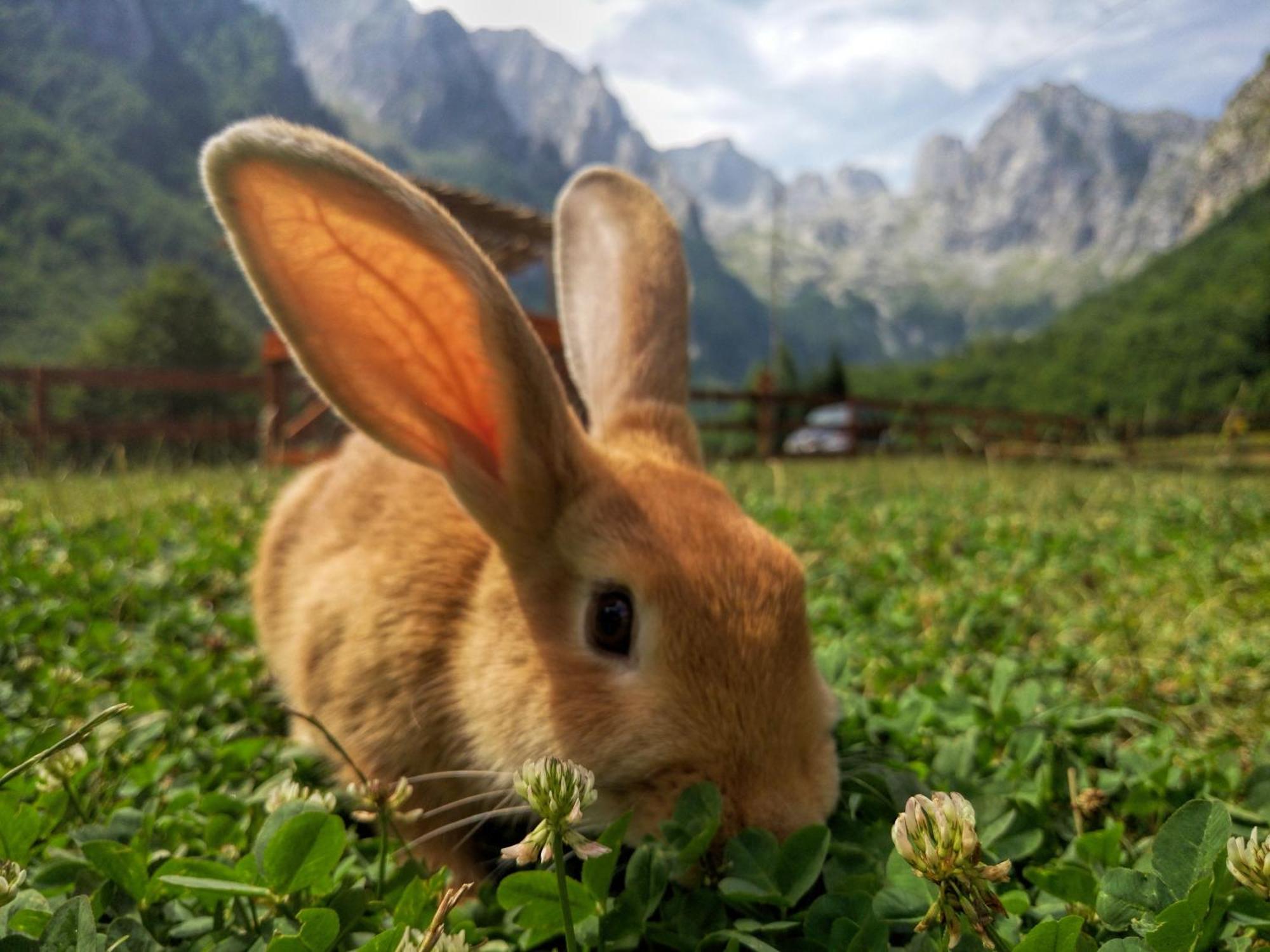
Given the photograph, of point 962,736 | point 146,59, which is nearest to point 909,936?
point 962,736

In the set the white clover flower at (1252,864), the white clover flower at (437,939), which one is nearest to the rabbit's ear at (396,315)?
the white clover flower at (437,939)

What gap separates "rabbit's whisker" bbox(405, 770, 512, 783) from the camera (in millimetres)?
1708

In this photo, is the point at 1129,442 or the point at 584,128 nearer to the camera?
the point at 1129,442

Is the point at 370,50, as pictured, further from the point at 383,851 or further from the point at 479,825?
the point at 383,851

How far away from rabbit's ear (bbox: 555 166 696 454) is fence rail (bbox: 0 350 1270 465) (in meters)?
1.13

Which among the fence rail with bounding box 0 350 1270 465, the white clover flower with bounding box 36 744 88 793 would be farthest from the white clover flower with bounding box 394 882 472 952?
the fence rail with bounding box 0 350 1270 465

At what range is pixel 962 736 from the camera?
5.91 ft

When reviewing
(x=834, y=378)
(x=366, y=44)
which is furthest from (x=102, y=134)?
(x=834, y=378)

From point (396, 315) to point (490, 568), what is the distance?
690 mm

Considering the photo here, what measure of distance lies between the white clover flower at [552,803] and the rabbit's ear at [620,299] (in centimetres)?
172

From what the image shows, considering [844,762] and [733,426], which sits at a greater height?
[844,762]

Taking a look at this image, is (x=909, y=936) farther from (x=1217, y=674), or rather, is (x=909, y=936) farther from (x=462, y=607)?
(x=1217, y=674)

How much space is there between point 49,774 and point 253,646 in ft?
4.88

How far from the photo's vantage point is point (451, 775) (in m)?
1.76
